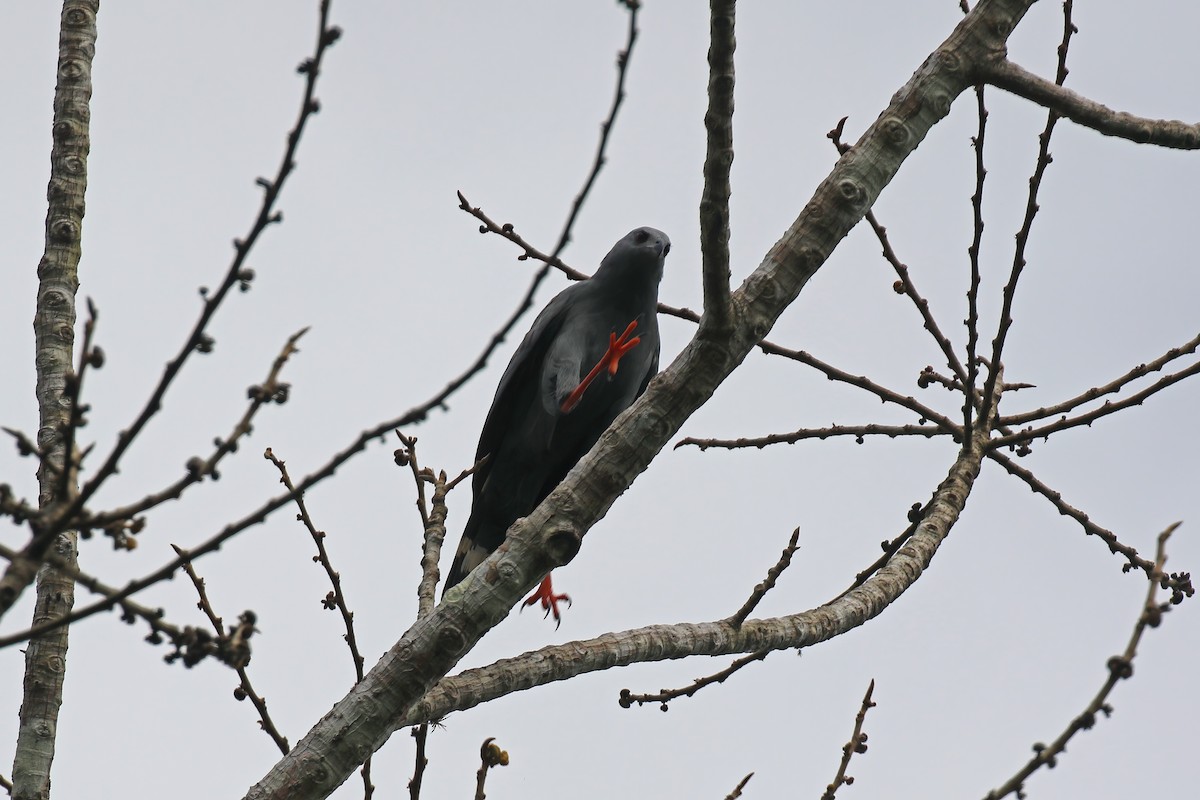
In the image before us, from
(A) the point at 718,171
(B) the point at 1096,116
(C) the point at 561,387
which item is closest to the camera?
(A) the point at 718,171

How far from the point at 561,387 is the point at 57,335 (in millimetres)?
2487

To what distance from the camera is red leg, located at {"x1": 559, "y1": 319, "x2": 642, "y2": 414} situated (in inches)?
200

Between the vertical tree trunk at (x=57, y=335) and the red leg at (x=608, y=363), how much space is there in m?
2.25

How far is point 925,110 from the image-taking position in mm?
2988

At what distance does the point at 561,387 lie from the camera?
5359 millimetres

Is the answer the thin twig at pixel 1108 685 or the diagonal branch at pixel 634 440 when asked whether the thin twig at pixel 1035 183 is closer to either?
the diagonal branch at pixel 634 440

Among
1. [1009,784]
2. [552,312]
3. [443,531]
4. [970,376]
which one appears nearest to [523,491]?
[552,312]

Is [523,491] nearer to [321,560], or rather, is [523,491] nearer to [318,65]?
[321,560]

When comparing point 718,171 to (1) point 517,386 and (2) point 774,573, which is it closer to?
(2) point 774,573

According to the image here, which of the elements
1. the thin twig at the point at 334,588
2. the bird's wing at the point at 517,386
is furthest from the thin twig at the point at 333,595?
the bird's wing at the point at 517,386

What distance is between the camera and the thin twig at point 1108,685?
1676mm

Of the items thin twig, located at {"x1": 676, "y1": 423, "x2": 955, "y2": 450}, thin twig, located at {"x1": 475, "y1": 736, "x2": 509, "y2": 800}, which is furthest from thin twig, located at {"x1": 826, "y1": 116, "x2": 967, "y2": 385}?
thin twig, located at {"x1": 475, "y1": 736, "x2": 509, "y2": 800}

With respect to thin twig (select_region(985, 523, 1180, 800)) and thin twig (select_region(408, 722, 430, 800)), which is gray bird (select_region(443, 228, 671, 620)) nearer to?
thin twig (select_region(408, 722, 430, 800))

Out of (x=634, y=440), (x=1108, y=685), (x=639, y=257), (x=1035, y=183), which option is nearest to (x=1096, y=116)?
(x=1035, y=183)
